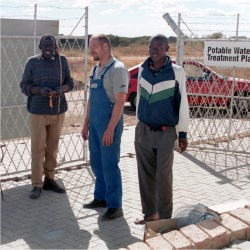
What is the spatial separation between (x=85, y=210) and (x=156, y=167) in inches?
44.9

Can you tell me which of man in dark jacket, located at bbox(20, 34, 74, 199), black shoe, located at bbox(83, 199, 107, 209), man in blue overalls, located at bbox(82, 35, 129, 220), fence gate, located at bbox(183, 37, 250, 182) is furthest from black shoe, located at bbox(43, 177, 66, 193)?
fence gate, located at bbox(183, 37, 250, 182)

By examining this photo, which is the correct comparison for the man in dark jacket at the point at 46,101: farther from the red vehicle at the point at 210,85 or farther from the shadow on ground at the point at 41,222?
the red vehicle at the point at 210,85

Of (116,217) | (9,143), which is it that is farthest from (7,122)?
(116,217)

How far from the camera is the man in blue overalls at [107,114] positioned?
16.3 ft

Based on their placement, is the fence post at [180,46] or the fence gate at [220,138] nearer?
the fence gate at [220,138]

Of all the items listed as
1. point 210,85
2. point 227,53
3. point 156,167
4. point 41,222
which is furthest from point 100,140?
point 210,85

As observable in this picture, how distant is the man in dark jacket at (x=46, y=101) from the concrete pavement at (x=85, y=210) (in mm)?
325

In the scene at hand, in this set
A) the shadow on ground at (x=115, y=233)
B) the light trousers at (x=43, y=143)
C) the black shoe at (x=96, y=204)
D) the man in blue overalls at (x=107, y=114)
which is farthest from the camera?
the light trousers at (x=43, y=143)

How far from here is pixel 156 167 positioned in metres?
4.90

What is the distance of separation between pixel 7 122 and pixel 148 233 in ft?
11.8

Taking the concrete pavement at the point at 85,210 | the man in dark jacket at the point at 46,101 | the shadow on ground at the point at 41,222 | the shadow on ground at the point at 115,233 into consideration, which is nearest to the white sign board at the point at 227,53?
the concrete pavement at the point at 85,210

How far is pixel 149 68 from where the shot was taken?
4.68 m

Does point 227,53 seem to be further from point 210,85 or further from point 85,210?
point 210,85

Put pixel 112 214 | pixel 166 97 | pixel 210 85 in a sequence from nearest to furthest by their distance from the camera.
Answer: pixel 166 97
pixel 112 214
pixel 210 85
